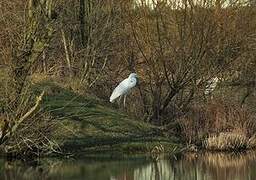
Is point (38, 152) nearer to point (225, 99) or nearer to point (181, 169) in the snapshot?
point (181, 169)

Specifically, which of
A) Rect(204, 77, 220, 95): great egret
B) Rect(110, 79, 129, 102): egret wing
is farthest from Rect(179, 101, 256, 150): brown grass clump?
Rect(204, 77, 220, 95): great egret

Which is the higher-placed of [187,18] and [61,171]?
[187,18]

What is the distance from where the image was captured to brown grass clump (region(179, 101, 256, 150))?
2025cm

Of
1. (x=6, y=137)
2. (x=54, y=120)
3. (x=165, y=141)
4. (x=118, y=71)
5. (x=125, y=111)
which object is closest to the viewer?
(x=6, y=137)

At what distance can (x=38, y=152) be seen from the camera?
17375 millimetres

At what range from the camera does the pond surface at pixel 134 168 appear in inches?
587

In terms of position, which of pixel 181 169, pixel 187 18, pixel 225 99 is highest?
pixel 187 18

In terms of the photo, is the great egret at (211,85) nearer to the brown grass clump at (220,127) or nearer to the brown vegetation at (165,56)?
the brown vegetation at (165,56)

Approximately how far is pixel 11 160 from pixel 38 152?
2.63 ft

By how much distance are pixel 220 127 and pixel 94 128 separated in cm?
372

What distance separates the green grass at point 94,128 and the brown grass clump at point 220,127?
0.98m

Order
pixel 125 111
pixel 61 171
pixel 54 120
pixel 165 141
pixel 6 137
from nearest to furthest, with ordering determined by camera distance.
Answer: pixel 61 171, pixel 6 137, pixel 54 120, pixel 165 141, pixel 125 111

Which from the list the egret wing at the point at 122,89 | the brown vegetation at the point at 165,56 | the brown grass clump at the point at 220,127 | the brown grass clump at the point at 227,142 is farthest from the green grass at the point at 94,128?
the brown vegetation at the point at 165,56

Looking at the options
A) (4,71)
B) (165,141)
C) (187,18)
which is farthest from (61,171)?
(187,18)
